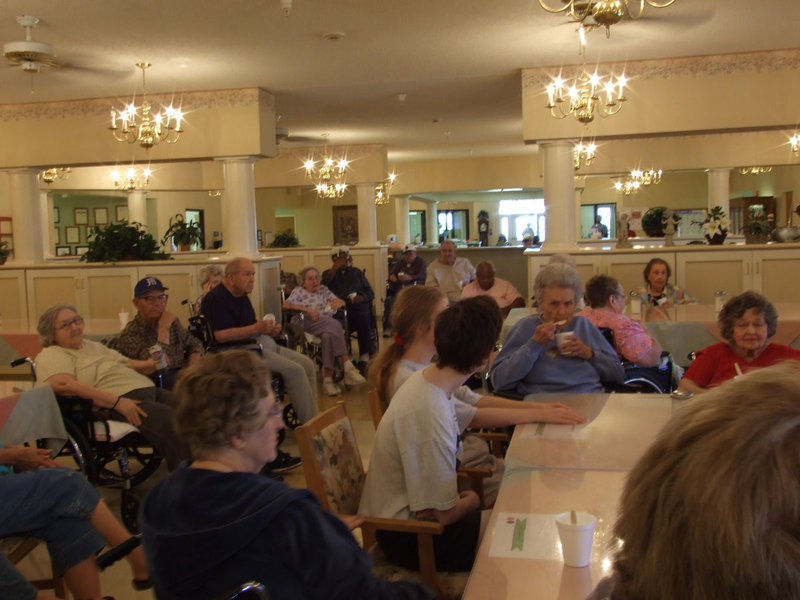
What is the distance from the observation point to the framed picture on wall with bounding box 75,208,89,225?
15.4m

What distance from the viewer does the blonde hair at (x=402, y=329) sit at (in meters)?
2.49

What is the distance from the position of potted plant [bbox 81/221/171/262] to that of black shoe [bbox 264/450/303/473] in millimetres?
3792

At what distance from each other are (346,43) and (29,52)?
2.32 metres

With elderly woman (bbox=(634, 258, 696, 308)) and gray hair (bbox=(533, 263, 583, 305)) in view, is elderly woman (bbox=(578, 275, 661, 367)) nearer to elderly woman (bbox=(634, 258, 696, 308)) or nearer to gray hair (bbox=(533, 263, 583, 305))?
gray hair (bbox=(533, 263, 583, 305))

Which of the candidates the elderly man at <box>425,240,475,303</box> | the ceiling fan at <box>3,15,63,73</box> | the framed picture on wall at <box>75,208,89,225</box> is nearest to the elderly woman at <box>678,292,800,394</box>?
the ceiling fan at <box>3,15,63,73</box>

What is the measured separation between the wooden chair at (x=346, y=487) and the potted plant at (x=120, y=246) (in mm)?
5637

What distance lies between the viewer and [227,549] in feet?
4.25

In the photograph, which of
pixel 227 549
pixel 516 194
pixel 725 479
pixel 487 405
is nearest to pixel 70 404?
pixel 487 405

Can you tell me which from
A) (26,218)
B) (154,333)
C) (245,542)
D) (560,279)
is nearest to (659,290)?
(560,279)

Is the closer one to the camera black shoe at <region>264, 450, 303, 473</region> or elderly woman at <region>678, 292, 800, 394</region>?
elderly woman at <region>678, 292, 800, 394</region>

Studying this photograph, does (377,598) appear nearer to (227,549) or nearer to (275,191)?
(227,549)

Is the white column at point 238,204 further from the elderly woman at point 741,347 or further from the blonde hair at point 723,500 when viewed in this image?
the blonde hair at point 723,500

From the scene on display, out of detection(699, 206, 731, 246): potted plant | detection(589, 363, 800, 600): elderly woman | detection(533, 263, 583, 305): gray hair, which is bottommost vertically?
detection(589, 363, 800, 600): elderly woman

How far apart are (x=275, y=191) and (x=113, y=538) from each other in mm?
16387
